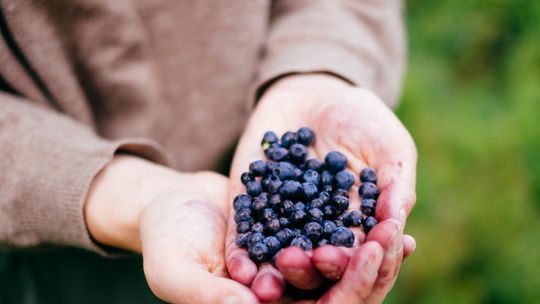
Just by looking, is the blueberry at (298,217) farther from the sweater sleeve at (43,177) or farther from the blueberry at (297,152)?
the sweater sleeve at (43,177)

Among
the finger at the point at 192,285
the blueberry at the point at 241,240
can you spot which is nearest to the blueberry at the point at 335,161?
the blueberry at the point at 241,240

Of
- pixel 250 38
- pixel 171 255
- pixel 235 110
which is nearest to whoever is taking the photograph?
pixel 171 255

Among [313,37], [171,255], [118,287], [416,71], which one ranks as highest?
[416,71]

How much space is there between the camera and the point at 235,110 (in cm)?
172

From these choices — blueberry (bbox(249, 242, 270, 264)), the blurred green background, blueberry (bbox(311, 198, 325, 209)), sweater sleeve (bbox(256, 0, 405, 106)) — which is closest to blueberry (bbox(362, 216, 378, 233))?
blueberry (bbox(311, 198, 325, 209))

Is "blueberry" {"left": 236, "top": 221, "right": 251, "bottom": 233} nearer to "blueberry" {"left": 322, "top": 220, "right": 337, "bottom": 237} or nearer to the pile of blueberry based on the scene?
the pile of blueberry

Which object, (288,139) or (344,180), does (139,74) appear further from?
(344,180)

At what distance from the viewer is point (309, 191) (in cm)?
124

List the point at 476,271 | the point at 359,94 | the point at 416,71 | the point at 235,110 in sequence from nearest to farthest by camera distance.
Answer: the point at 359,94
the point at 235,110
the point at 476,271
the point at 416,71

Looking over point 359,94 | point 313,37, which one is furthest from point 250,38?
point 359,94

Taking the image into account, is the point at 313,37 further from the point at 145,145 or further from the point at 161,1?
the point at 145,145

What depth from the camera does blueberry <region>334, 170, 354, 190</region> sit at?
127 centimetres

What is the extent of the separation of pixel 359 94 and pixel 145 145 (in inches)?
22.6

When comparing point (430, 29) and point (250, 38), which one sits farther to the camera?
point (430, 29)
